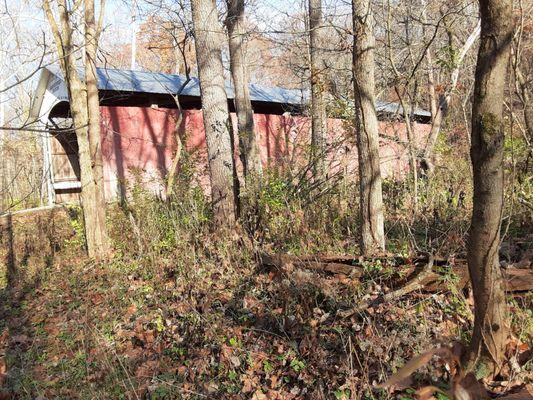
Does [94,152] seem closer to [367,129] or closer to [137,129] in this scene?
[137,129]

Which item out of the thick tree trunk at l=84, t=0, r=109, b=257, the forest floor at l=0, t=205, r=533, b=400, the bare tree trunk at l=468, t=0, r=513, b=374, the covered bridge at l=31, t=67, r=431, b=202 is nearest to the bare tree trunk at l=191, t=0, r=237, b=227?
the forest floor at l=0, t=205, r=533, b=400

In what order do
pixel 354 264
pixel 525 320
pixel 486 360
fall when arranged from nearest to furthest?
pixel 486 360 → pixel 525 320 → pixel 354 264

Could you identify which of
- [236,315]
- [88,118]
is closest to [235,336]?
[236,315]

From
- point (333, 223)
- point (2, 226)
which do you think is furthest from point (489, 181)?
point (2, 226)

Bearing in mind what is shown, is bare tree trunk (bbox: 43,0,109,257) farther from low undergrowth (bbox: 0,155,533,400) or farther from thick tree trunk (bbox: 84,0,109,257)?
low undergrowth (bbox: 0,155,533,400)

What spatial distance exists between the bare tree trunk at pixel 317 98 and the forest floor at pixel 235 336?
7.39ft

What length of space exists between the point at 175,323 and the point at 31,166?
16.1 metres

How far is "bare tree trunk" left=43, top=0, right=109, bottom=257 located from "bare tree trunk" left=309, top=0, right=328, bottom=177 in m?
4.23

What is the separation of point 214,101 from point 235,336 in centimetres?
443

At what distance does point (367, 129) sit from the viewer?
5160 millimetres

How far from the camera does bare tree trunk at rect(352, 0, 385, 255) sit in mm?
4953

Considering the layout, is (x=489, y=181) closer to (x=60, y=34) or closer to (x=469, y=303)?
(x=469, y=303)

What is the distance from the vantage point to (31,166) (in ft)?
62.0

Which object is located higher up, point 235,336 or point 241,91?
point 241,91
